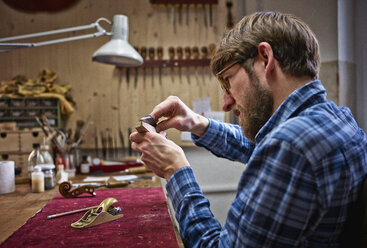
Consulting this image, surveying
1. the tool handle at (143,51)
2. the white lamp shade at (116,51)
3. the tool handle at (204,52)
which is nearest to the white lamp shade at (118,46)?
the white lamp shade at (116,51)

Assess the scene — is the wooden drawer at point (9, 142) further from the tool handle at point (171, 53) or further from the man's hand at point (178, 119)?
the man's hand at point (178, 119)

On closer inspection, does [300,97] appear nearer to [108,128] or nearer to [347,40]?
[347,40]

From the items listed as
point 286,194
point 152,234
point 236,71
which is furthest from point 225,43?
point 152,234

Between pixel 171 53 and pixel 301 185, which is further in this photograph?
pixel 171 53

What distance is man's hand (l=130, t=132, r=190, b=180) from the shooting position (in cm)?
101

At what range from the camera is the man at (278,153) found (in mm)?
657

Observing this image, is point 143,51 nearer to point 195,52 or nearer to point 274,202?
point 195,52

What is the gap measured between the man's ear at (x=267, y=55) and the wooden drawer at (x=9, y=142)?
2492 mm

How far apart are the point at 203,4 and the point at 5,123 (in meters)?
2.46

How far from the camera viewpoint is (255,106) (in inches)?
39.0

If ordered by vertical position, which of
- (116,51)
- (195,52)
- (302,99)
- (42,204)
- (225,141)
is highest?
(195,52)

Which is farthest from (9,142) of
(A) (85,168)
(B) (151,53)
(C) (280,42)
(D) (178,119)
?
(C) (280,42)

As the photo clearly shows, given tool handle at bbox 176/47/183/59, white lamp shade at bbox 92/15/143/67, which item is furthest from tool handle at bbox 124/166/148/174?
tool handle at bbox 176/47/183/59

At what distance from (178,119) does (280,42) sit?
0.62 m
